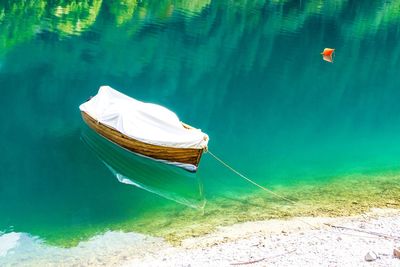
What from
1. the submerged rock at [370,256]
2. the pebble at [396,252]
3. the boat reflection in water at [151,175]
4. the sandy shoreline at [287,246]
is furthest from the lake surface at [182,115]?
the pebble at [396,252]

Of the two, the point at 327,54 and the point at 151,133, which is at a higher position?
the point at 327,54

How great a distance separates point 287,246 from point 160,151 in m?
9.78

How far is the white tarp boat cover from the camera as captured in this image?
2600cm

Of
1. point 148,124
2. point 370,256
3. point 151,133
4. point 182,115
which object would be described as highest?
point 148,124

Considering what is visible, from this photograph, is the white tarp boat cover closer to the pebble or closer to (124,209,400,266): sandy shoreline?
(124,209,400,266): sandy shoreline

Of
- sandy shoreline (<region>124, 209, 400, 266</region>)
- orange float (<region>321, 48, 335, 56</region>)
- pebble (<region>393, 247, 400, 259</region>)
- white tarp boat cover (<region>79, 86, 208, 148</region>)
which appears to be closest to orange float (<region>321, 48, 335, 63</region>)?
orange float (<region>321, 48, 335, 56</region>)

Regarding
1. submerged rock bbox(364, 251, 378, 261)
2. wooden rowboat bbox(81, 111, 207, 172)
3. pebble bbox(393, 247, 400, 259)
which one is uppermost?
pebble bbox(393, 247, 400, 259)

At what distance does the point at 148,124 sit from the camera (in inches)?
1073

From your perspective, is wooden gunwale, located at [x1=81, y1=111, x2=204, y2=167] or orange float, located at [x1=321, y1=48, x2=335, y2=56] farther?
orange float, located at [x1=321, y1=48, x2=335, y2=56]

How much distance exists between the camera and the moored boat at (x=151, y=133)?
26031 millimetres

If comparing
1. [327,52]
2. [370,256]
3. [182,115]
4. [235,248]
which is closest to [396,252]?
[370,256]

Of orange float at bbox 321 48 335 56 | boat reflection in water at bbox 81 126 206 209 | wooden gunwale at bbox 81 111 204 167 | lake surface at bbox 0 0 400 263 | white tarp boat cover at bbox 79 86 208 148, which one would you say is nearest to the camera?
lake surface at bbox 0 0 400 263

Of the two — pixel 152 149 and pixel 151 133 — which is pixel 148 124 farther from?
pixel 152 149

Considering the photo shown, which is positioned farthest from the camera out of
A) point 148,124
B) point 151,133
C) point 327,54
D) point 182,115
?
point 327,54
